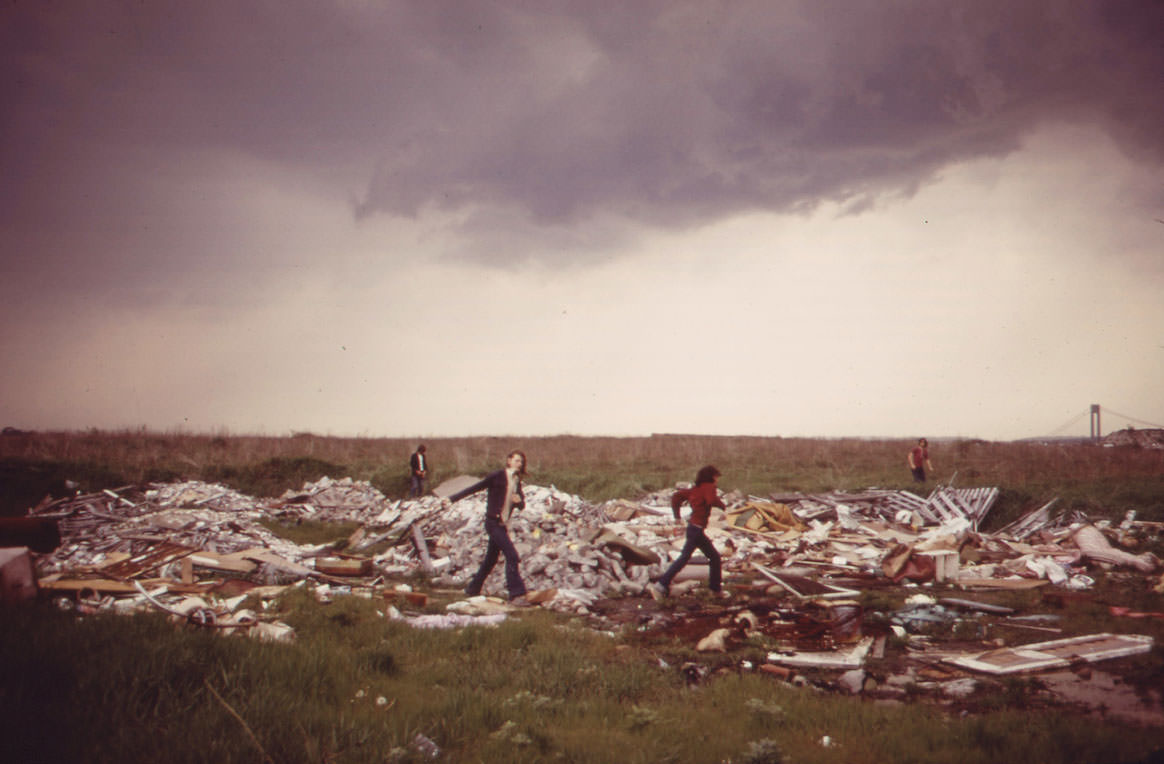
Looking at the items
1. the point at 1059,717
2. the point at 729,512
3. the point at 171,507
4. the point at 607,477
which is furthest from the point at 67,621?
the point at 607,477

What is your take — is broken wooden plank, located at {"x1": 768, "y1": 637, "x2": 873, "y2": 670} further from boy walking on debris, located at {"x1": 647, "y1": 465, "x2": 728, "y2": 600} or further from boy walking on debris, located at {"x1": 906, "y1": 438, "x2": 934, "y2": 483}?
boy walking on debris, located at {"x1": 906, "y1": 438, "x2": 934, "y2": 483}

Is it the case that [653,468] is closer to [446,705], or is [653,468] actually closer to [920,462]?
[920,462]

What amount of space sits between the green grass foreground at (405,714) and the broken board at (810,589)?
14.3ft

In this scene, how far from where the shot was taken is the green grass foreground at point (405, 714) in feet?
12.1

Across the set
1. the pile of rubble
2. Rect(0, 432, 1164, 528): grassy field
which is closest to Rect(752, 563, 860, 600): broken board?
the pile of rubble

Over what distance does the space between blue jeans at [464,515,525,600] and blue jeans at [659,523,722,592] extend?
2.11m

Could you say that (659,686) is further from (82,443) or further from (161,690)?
(82,443)

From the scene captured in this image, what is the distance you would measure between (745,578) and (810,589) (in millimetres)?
1489

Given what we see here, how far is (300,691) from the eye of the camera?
4641 millimetres

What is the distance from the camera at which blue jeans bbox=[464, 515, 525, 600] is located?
30.3ft

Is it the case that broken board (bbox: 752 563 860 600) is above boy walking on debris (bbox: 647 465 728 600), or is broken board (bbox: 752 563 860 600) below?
below

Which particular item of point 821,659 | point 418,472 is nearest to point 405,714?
point 821,659

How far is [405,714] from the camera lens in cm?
462

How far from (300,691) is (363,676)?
749mm
